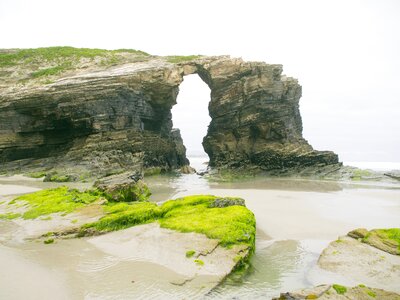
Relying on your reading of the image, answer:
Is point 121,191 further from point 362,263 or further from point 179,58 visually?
point 179,58

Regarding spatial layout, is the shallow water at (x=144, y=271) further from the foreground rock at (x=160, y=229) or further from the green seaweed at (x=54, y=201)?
the green seaweed at (x=54, y=201)

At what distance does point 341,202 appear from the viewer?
71.9 ft

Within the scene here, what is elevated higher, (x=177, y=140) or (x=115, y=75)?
(x=115, y=75)

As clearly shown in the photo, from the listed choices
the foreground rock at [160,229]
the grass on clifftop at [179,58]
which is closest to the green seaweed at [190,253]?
the foreground rock at [160,229]

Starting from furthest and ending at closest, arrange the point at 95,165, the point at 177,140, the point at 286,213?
the point at 177,140 < the point at 95,165 < the point at 286,213

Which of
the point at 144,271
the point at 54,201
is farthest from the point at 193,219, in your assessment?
the point at 54,201

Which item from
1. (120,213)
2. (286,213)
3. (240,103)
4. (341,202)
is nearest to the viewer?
(120,213)

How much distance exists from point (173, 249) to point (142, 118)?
34.5 m

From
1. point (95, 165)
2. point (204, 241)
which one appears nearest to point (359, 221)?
point (204, 241)

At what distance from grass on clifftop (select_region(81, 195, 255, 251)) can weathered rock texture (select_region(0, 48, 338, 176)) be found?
22875 millimetres

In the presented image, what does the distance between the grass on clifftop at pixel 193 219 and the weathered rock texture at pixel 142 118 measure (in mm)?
22875

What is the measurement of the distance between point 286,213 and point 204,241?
27.5ft

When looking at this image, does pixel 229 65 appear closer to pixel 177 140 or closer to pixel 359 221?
pixel 177 140

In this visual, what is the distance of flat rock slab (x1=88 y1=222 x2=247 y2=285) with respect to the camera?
9.07 meters
